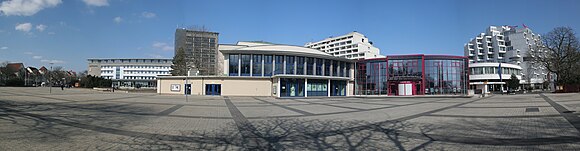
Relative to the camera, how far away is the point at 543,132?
795 cm

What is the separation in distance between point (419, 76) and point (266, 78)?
26672 mm

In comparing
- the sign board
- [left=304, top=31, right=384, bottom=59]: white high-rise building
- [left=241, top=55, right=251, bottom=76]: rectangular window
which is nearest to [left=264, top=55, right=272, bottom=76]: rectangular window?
[left=241, top=55, right=251, bottom=76]: rectangular window

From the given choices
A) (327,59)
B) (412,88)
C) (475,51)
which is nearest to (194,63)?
(327,59)

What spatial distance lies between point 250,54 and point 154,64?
9983 centimetres

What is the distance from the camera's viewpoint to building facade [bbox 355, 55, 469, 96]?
4797cm

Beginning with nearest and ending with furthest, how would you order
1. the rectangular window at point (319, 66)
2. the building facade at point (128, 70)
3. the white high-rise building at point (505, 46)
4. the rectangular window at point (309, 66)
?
the rectangular window at point (309, 66), the rectangular window at point (319, 66), the white high-rise building at point (505, 46), the building facade at point (128, 70)

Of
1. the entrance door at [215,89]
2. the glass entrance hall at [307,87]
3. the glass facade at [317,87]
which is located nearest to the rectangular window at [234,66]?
the entrance door at [215,89]

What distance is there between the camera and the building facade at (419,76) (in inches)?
1889

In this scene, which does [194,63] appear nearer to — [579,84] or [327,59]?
[327,59]

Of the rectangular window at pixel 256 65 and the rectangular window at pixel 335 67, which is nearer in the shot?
the rectangular window at pixel 256 65

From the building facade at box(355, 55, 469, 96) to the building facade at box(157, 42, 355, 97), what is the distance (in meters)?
7.09

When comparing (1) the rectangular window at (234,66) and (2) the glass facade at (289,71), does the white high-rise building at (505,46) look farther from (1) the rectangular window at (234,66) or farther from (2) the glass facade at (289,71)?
(1) the rectangular window at (234,66)

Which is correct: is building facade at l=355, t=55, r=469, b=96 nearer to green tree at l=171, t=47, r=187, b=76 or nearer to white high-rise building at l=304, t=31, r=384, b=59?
green tree at l=171, t=47, r=187, b=76

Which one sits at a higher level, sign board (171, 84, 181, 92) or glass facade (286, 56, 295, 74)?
glass facade (286, 56, 295, 74)
